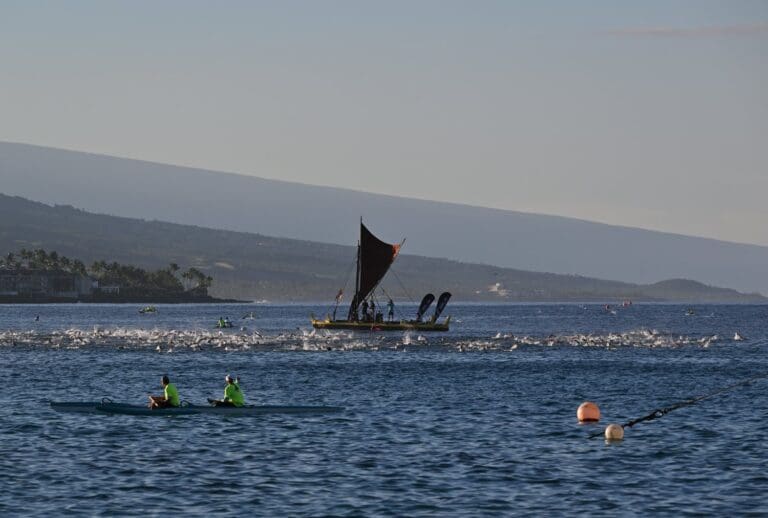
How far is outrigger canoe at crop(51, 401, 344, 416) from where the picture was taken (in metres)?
59.9

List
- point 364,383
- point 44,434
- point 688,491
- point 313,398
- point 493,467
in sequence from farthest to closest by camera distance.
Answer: point 364,383 → point 313,398 → point 44,434 → point 493,467 → point 688,491

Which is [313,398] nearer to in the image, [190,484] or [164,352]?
[190,484]

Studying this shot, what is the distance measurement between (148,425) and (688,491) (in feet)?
78.5

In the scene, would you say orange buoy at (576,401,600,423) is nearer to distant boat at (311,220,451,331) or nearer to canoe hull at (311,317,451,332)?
distant boat at (311,220,451,331)

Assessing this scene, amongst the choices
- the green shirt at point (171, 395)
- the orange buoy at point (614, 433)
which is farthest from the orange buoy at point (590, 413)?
the green shirt at point (171, 395)

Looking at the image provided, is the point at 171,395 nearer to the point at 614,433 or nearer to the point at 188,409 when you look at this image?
the point at 188,409

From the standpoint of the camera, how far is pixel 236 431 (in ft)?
183

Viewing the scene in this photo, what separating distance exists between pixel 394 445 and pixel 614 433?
7.77m

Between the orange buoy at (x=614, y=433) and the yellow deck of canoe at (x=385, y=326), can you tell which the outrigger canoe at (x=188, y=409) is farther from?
the yellow deck of canoe at (x=385, y=326)

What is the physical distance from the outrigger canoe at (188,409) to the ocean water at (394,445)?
36 cm

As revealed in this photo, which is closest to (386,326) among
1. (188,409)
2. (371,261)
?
(371,261)

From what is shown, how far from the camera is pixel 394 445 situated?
51.5m

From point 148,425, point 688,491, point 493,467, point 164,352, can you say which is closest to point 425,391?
point 148,425

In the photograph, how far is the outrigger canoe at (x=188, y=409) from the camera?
59.9 metres
